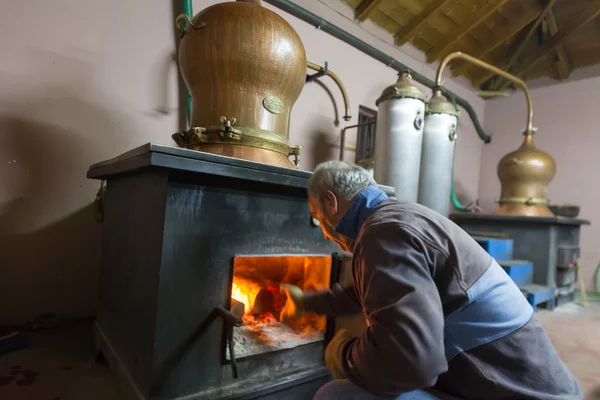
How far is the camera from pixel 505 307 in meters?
0.83

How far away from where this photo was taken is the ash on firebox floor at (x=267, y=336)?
4.06ft

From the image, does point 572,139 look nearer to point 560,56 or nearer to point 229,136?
point 560,56

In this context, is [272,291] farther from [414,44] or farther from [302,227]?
[414,44]

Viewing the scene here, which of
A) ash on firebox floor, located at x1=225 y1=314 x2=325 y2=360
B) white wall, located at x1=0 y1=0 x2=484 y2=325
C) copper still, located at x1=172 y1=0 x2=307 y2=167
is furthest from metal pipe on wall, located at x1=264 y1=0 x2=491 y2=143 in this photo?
ash on firebox floor, located at x1=225 y1=314 x2=325 y2=360

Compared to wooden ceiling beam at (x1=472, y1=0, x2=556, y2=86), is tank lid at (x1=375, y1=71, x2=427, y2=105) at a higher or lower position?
lower

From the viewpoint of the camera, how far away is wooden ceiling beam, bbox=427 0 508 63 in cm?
306

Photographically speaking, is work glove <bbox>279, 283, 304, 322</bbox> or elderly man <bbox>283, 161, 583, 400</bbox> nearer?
elderly man <bbox>283, 161, 583, 400</bbox>

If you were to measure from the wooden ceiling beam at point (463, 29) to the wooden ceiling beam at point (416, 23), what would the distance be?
0.33 meters

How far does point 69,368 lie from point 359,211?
1.31 meters

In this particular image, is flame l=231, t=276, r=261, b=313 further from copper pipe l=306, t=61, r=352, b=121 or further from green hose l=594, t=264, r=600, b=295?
green hose l=594, t=264, r=600, b=295

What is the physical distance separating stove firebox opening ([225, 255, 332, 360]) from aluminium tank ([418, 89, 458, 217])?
1544 mm

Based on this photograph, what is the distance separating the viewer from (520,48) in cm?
382

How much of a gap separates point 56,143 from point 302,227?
137 centimetres

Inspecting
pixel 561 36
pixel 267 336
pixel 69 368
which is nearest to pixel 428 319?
pixel 267 336
